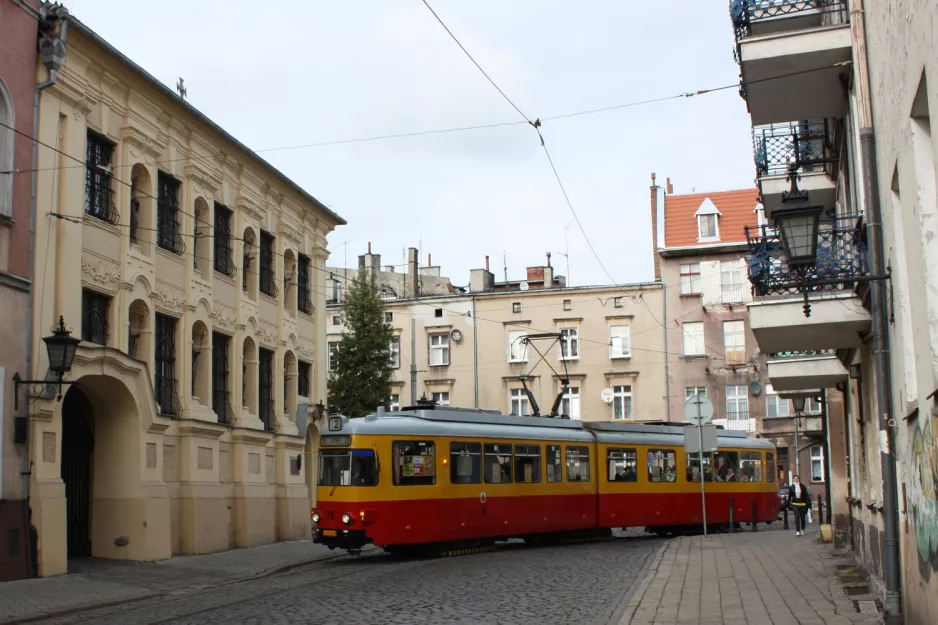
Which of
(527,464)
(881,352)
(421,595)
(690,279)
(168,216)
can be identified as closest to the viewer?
(881,352)

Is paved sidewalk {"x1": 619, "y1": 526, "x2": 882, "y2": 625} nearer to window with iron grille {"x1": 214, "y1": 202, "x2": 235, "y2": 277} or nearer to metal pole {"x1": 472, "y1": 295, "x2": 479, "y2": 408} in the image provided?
window with iron grille {"x1": 214, "y1": 202, "x2": 235, "y2": 277}

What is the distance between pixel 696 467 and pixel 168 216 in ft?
50.6

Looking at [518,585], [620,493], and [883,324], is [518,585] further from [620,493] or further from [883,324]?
[620,493]

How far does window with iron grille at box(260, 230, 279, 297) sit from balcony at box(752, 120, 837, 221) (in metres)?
13.1

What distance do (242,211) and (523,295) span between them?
98.2 ft

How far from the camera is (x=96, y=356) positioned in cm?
1912

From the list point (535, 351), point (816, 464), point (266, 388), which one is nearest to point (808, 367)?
point (266, 388)

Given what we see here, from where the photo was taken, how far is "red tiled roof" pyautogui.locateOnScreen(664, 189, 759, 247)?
55.3 m

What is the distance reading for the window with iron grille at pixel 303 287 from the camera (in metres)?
30.3

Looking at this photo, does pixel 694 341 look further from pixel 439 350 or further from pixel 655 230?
pixel 439 350

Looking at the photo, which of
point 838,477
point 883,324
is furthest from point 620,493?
point 883,324

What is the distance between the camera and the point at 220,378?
25312 mm

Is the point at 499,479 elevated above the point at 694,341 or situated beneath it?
situated beneath

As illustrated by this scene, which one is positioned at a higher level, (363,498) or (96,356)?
(96,356)
